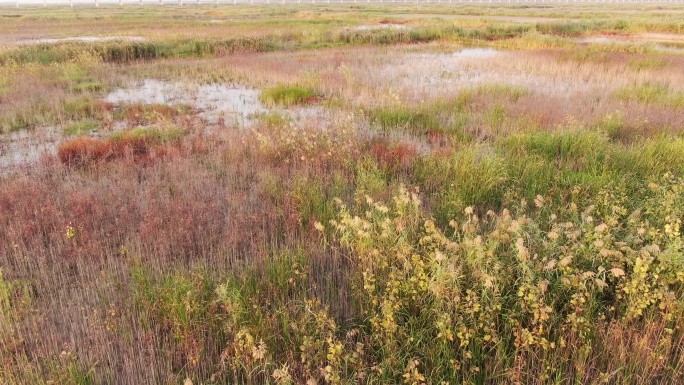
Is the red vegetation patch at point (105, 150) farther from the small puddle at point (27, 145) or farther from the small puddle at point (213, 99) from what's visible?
the small puddle at point (213, 99)

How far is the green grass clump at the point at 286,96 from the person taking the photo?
11695 mm

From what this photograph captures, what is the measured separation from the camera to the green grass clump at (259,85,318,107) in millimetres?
11695

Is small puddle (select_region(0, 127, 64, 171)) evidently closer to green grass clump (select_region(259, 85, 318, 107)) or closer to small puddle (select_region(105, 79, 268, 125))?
small puddle (select_region(105, 79, 268, 125))

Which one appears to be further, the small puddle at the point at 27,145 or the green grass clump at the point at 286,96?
the green grass clump at the point at 286,96

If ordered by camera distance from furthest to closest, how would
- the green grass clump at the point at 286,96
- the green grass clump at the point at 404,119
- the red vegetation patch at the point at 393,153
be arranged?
the green grass clump at the point at 286,96 → the green grass clump at the point at 404,119 → the red vegetation patch at the point at 393,153

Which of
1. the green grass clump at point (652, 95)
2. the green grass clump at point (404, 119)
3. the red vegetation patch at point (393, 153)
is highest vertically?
the green grass clump at point (652, 95)

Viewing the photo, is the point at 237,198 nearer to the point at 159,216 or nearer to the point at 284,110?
the point at 159,216

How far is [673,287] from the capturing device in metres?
3.61

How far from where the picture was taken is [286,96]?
39.0 ft

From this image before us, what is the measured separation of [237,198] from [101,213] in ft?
5.49

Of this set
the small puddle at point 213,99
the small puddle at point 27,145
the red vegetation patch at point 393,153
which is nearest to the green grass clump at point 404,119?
the red vegetation patch at point 393,153

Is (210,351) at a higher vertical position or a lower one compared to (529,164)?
lower

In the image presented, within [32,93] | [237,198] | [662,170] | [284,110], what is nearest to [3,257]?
[237,198]

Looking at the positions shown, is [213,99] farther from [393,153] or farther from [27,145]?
[393,153]
